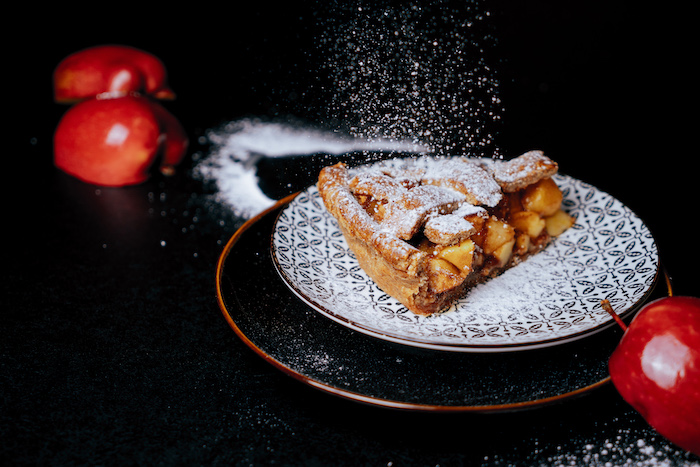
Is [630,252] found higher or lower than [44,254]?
higher

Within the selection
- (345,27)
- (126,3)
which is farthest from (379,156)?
(126,3)

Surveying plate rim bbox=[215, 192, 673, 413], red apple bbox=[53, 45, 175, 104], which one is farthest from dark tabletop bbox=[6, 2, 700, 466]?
red apple bbox=[53, 45, 175, 104]

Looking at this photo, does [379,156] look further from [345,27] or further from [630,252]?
[630,252]

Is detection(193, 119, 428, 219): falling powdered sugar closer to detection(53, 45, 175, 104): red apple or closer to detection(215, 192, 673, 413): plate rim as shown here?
detection(53, 45, 175, 104): red apple

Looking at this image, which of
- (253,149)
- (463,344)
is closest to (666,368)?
(463,344)

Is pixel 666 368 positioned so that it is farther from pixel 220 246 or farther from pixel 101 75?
pixel 101 75

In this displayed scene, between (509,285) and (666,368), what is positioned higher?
(666,368)
